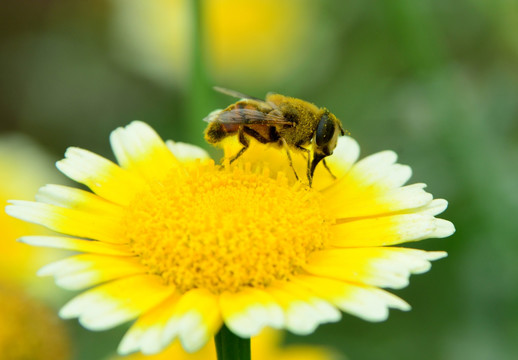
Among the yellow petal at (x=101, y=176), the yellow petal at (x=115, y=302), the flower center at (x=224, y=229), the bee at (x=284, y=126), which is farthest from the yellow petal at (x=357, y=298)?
the yellow petal at (x=101, y=176)

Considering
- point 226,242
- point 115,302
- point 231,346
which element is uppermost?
point 226,242

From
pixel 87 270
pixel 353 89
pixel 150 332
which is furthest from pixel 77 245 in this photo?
pixel 353 89

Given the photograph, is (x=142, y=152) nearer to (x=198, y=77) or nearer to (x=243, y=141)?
(x=243, y=141)

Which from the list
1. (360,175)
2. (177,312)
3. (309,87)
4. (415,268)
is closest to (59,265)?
(177,312)

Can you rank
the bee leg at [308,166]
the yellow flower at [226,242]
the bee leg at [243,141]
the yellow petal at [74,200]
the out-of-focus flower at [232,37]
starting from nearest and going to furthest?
1. the yellow flower at [226,242]
2. the yellow petal at [74,200]
3. the bee leg at [308,166]
4. the bee leg at [243,141]
5. the out-of-focus flower at [232,37]

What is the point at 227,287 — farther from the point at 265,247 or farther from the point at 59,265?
the point at 59,265

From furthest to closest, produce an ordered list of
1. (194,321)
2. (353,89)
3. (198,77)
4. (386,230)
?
(353,89)
(198,77)
(386,230)
(194,321)

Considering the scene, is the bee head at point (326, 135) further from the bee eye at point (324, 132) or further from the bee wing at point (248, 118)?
the bee wing at point (248, 118)
